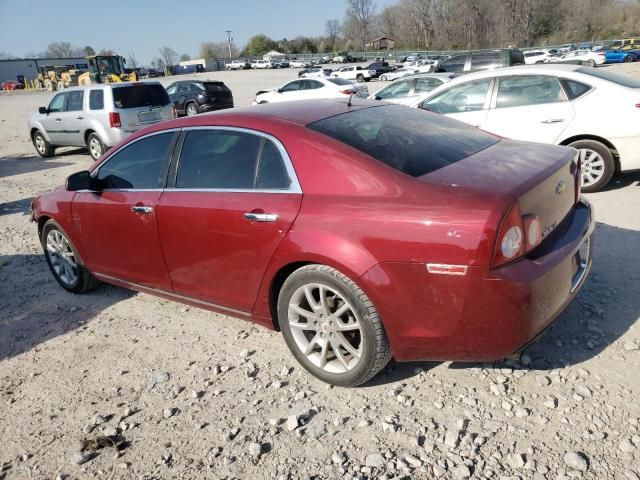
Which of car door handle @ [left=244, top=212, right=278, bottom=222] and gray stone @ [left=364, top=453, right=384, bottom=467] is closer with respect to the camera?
gray stone @ [left=364, top=453, right=384, bottom=467]

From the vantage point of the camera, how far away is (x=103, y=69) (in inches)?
1502

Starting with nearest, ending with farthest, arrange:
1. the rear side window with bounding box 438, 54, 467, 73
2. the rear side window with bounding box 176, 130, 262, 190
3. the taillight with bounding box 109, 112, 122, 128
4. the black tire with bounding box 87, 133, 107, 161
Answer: the rear side window with bounding box 176, 130, 262, 190
the taillight with bounding box 109, 112, 122, 128
the black tire with bounding box 87, 133, 107, 161
the rear side window with bounding box 438, 54, 467, 73

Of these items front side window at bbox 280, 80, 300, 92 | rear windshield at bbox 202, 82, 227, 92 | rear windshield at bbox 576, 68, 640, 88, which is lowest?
rear windshield at bbox 576, 68, 640, 88

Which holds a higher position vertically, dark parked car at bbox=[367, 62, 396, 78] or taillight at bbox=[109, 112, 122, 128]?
dark parked car at bbox=[367, 62, 396, 78]

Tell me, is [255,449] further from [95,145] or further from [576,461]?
[95,145]

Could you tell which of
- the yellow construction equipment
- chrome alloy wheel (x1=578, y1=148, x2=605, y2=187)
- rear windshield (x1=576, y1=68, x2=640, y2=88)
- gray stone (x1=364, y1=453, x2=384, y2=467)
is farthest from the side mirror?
the yellow construction equipment

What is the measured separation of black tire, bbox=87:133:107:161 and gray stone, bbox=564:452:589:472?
1116cm

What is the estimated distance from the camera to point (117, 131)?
10.8 meters

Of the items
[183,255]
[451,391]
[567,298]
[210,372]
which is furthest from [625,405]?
[183,255]

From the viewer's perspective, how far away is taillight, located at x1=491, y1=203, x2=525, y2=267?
2275 mm

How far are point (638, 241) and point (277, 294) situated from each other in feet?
11.4

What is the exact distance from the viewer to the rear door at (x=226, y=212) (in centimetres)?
292

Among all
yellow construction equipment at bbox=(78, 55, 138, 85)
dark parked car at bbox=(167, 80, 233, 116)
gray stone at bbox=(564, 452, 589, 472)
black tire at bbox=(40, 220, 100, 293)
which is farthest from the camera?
yellow construction equipment at bbox=(78, 55, 138, 85)

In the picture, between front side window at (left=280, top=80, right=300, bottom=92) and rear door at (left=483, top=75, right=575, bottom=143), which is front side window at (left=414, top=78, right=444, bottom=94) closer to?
rear door at (left=483, top=75, right=575, bottom=143)
